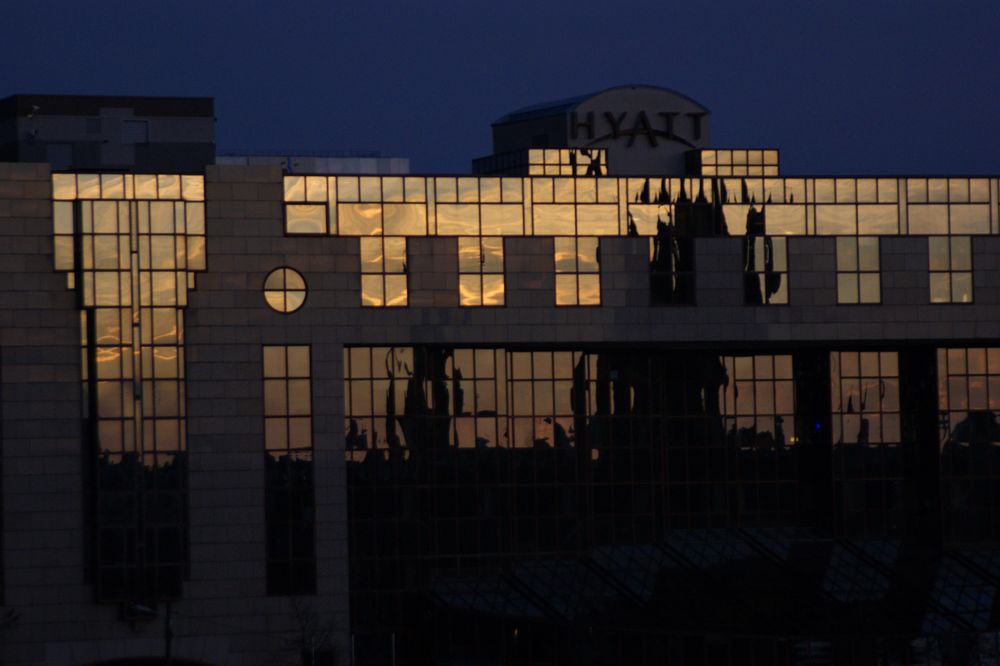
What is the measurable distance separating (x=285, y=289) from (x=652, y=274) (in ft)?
49.2

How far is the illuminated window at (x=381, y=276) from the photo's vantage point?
257 ft

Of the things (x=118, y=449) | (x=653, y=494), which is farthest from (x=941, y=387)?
(x=118, y=449)

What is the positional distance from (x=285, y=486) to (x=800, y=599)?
20.9m

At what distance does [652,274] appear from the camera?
266 feet

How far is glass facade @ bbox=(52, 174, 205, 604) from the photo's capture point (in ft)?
246

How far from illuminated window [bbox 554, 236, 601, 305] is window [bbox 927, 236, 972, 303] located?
14.1 m

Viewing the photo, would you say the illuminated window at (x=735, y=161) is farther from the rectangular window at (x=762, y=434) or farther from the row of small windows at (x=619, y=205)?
the row of small windows at (x=619, y=205)

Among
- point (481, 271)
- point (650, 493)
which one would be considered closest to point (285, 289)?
point (481, 271)

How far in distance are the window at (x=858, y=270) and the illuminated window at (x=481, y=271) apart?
46.7ft

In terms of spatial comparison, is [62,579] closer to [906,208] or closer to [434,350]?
[434,350]

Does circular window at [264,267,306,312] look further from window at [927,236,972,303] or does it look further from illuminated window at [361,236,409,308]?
window at [927,236,972,303]

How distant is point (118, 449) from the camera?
75.2 metres

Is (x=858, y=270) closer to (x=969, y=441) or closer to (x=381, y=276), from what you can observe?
(x=969, y=441)

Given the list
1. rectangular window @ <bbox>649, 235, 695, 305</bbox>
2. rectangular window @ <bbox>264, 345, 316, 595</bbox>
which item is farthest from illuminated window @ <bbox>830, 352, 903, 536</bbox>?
rectangular window @ <bbox>264, 345, 316, 595</bbox>
